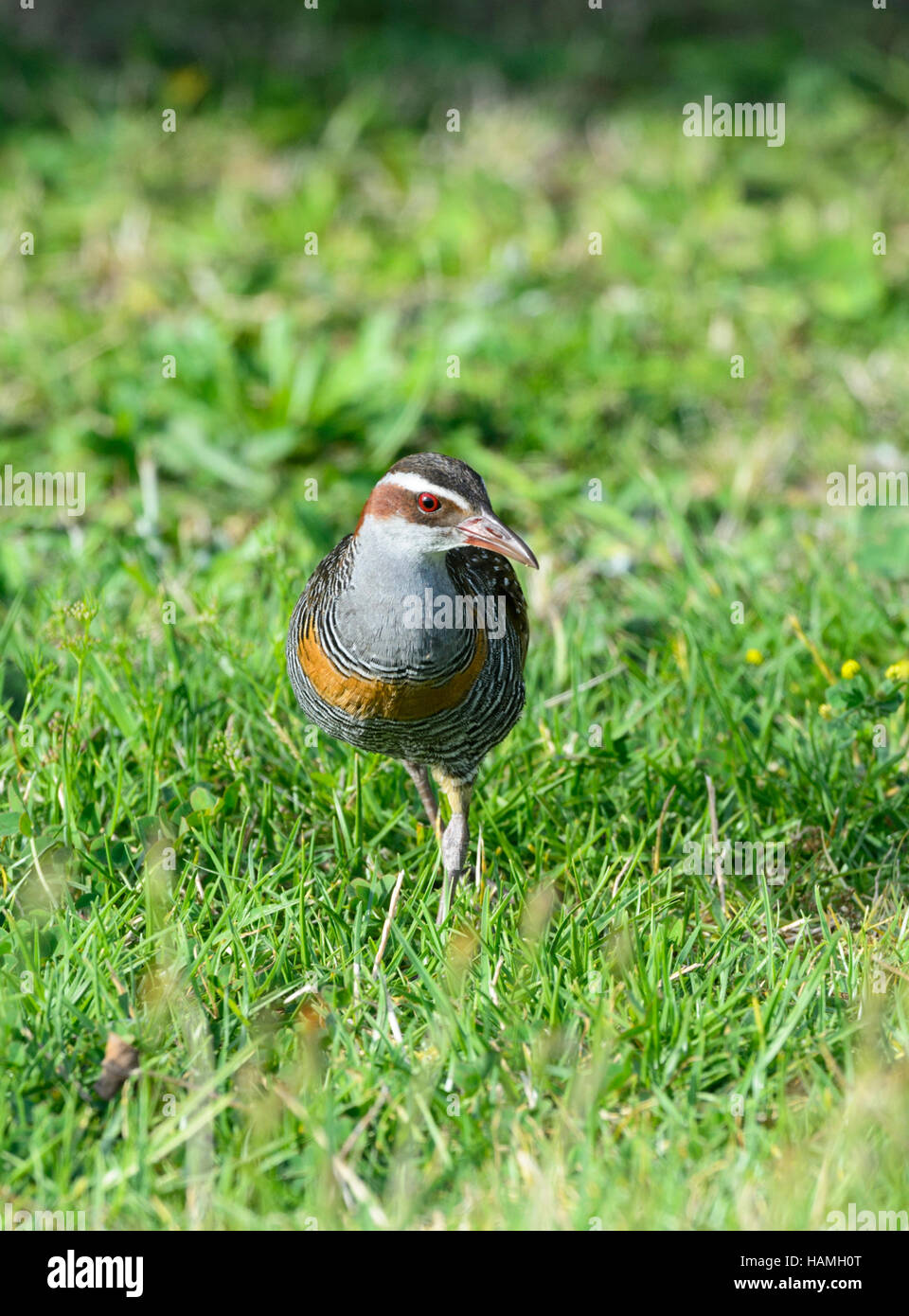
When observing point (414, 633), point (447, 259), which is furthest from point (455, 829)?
point (447, 259)

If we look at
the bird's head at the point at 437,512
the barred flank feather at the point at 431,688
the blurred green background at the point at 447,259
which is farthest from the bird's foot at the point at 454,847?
the blurred green background at the point at 447,259

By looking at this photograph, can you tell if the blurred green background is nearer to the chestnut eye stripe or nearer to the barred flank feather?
the barred flank feather

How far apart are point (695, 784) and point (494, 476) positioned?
7.74 feet

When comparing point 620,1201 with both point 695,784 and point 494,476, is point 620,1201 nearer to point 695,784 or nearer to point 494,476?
point 695,784

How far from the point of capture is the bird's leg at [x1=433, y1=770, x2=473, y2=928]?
402 cm

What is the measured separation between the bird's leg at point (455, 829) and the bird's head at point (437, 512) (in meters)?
0.73

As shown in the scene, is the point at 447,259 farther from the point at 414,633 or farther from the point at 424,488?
the point at 414,633

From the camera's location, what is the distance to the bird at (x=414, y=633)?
3596 millimetres

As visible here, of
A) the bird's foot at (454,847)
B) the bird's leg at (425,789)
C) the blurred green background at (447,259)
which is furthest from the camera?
the blurred green background at (447,259)

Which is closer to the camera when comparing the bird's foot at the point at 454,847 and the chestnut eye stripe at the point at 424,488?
the chestnut eye stripe at the point at 424,488

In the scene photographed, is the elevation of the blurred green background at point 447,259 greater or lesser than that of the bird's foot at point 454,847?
greater

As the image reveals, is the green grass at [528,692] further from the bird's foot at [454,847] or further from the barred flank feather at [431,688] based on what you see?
the barred flank feather at [431,688]

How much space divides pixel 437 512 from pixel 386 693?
1.53ft

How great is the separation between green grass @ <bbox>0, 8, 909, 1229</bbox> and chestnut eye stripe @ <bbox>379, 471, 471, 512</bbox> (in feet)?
3.38
